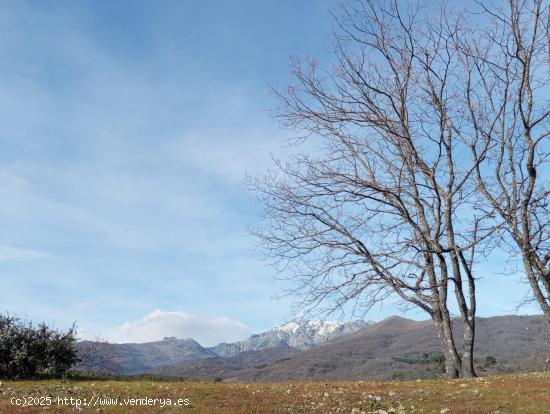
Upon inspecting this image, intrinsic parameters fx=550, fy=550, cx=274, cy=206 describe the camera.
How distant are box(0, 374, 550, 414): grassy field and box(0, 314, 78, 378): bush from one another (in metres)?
6.69

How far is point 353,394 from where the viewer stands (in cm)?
1498

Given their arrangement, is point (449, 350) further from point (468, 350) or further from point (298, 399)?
point (298, 399)

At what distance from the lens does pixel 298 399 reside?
1446 cm

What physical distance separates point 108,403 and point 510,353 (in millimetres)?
208400

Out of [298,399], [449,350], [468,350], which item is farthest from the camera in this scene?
[449,350]

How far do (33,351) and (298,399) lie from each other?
14020 mm

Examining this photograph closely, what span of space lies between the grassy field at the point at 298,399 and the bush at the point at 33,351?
263 inches

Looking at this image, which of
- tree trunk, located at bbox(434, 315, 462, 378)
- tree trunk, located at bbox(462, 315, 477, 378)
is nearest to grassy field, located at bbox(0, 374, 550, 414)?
tree trunk, located at bbox(462, 315, 477, 378)

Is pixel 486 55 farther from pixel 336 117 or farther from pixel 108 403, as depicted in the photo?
pixel 108 403

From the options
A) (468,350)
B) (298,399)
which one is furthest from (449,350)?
(298,399)

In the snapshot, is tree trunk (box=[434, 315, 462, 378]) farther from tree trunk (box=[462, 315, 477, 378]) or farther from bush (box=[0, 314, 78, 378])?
bush (box=[0, 314, 78, 378])

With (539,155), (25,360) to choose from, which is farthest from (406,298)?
(25,360)

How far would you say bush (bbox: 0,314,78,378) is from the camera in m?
22.8

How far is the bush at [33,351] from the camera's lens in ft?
74.8
